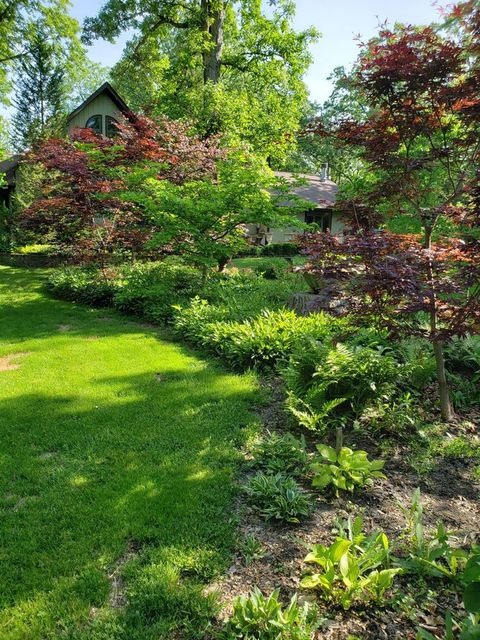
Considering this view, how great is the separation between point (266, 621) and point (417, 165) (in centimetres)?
362

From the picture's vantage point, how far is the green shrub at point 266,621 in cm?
179

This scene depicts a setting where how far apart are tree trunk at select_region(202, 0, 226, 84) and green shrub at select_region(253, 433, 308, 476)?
47.9ft

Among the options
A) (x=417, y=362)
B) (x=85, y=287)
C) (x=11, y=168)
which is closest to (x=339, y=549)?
(x=417, y=362)

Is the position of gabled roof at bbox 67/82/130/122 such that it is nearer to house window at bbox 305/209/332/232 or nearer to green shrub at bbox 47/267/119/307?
green shrub at bbox 47/267/119/307

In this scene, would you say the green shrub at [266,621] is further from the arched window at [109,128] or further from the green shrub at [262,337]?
the arched window at [109,128]

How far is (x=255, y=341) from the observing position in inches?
215

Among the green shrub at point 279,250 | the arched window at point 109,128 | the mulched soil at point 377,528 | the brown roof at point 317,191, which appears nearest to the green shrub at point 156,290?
the mulched soil at point 377,528

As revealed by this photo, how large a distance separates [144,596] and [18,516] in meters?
1.16

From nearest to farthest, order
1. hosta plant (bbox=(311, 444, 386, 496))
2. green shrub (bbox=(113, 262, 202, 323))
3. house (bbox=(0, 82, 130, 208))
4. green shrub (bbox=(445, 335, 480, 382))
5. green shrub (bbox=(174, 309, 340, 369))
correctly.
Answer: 1. hosta plant (bbox=(311, 444, 386, 496))
2. green shrub (bbox=(445, 335, 480, 382))
3. green shrub (bbox=(174, 309, 340, 369))
4. green shrub (bbox=(113, 262, 202, 323))
5. house (bbox=(0, 82, 130, 208))

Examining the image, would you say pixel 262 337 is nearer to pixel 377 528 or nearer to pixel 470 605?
pixel 377 528

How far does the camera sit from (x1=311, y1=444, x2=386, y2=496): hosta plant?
2.86 m

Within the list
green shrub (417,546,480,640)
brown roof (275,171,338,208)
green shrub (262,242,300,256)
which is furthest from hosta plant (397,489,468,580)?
brown roof (275,171,338,208)

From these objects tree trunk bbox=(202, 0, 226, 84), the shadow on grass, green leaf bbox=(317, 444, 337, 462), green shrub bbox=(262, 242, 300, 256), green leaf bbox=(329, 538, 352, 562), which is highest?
tree trunk bbox=(202, 0, 226, 84)

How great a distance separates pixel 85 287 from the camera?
31.2 feet
